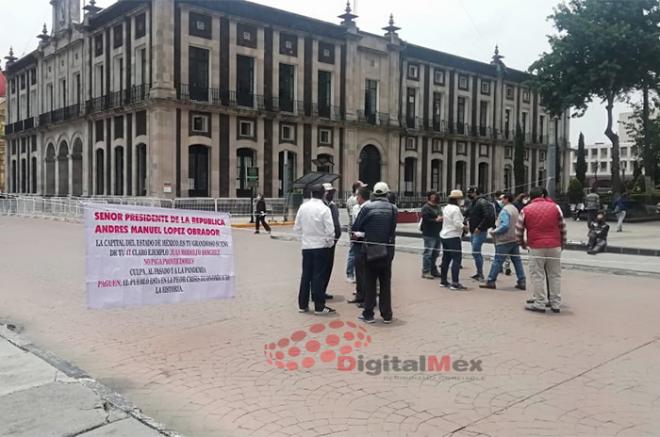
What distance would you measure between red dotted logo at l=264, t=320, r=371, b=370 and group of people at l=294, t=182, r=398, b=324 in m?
0.54

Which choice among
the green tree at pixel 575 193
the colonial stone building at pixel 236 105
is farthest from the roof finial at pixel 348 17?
the green tree at pixel 575 193

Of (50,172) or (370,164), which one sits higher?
(370,164)

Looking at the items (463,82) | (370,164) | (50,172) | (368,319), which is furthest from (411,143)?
(368,319)

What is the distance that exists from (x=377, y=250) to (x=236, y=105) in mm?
30088

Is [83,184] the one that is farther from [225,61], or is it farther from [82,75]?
[225,61]

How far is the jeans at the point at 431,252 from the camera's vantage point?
38.7 ft

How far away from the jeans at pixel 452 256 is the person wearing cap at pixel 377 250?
289cm

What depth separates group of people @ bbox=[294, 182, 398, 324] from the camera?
7.92 metres

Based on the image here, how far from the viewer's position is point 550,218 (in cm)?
877

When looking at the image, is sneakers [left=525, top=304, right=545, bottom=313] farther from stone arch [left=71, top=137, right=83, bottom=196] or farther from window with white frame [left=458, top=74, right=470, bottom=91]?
window with white frame [left=458, top=74, right=470, bottom=91]

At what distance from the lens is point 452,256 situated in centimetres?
1086

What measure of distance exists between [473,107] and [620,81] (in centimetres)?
1920

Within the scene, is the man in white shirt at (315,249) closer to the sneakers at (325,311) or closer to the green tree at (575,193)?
the sneakers at (325,311)

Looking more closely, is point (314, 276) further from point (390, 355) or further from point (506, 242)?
point (506, 242)
